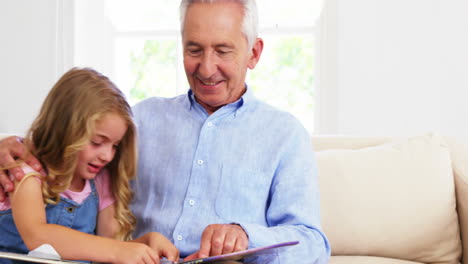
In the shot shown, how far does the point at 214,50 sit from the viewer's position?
1490 millimetres

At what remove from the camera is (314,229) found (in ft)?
4.59

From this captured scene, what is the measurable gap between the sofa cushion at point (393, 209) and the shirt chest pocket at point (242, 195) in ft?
1.67

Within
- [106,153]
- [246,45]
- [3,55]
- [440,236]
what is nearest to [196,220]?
[106,153]

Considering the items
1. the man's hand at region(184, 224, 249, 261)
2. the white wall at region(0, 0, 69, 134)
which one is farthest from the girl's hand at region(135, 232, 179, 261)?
the white wall at region(0, 0, 69, 134)

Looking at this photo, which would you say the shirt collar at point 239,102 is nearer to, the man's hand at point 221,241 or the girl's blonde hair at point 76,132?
the girl's blonde hair at point 76,132

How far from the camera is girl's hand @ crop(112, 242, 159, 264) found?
4.06 feet

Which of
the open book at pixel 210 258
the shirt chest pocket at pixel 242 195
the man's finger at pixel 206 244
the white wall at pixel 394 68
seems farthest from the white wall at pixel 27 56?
the open book at pixel 210 258

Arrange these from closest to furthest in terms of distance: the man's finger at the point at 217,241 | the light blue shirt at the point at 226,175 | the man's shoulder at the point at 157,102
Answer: the man's finger at the point at 217,241 < the light blue shirt at the point at 226,175 < the man's shoulder at the point at 157,102

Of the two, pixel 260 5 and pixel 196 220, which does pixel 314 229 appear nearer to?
pixel 196 220

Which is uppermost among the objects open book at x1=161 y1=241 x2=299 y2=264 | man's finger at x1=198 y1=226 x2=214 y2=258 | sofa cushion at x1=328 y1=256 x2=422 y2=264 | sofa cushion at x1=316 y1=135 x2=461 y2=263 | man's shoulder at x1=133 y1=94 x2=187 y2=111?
man's shoulder at x1=133 y1=94 x2=187 y2=111

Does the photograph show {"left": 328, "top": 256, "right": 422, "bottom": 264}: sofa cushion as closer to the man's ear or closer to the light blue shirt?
the light blue shirt

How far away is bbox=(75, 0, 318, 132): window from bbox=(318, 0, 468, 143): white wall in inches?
14.2

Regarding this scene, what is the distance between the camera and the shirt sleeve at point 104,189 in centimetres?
159

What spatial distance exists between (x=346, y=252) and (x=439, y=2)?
68.3 inches
